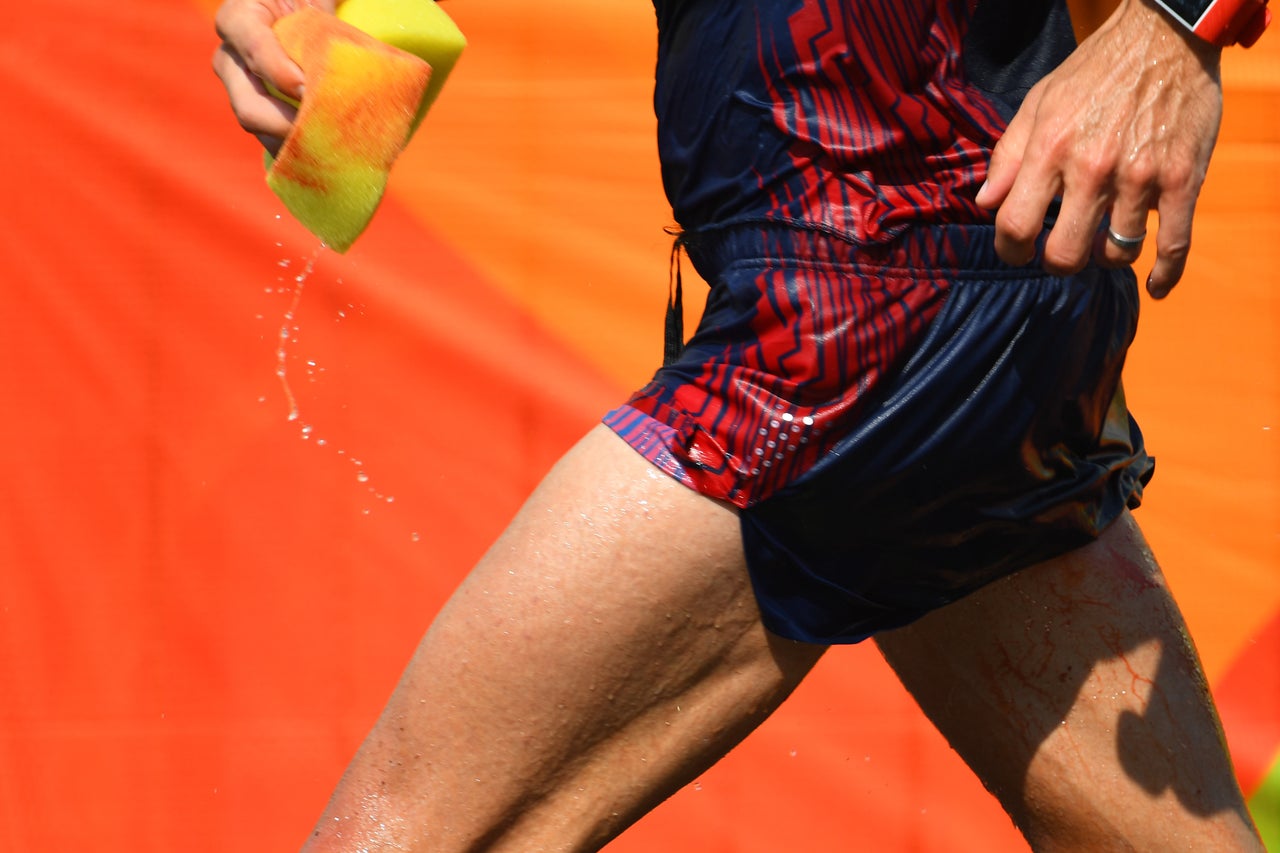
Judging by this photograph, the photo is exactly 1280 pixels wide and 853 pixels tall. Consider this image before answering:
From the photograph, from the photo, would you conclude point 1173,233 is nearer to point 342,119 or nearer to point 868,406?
point 868,406

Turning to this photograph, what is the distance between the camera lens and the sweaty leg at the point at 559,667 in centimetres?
93

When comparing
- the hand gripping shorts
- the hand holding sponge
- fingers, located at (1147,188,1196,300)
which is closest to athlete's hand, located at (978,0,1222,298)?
fingers, located at (1147,188,1196,300)

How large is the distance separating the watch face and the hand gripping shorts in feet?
0.63

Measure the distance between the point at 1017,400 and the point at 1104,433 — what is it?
16 centimetres

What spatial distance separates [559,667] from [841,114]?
43 cm

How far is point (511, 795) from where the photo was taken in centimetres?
95

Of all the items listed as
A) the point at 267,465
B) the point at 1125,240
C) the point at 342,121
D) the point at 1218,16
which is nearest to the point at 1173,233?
the point at 1125,240

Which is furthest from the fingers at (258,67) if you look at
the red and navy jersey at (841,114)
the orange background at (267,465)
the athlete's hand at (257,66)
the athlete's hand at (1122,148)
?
the orange background at (267,465)

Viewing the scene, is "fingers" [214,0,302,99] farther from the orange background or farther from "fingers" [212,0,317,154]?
the orange background

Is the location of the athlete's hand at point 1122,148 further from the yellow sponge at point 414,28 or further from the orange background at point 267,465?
the orange background at point 267,465

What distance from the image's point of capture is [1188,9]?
0.81m

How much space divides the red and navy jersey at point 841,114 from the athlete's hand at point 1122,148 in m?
0.11

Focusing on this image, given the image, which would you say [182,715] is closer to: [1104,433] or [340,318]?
[340,318]

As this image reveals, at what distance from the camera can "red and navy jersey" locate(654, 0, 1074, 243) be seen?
0.93 metres
